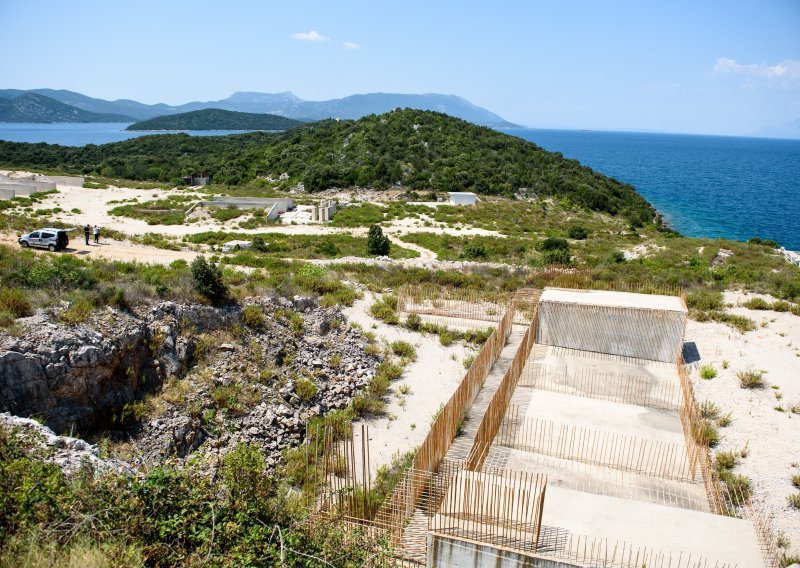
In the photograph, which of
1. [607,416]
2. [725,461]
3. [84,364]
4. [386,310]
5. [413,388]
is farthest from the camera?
[386,310]

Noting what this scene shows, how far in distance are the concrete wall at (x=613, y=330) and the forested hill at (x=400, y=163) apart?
48.4 metres

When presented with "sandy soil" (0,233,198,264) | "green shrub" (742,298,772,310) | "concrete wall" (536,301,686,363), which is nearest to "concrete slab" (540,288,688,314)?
"concrete wall" (536,301,686,363)

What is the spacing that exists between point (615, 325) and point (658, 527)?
33.5ft

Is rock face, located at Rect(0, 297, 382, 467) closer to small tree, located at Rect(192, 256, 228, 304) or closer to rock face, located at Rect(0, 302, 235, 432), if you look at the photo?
rock face, located at Rect(0, 302, 235, 432)

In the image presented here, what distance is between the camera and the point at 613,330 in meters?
18.5

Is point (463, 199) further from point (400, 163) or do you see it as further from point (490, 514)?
point (490, 514)

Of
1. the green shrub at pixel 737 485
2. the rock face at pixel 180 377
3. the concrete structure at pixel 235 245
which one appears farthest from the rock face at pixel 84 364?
the concrete structure at pixel 235 245

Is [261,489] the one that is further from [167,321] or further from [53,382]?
[167,321]

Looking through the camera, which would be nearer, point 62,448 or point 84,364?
point 62,448

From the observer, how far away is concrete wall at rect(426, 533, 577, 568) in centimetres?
805

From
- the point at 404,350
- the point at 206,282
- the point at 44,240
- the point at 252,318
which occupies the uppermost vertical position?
the point at 206,282

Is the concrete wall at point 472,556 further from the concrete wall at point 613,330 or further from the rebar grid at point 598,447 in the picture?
the concrete wall at point 613,330

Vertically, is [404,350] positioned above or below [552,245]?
below

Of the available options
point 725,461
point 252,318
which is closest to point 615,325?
point 725,461
